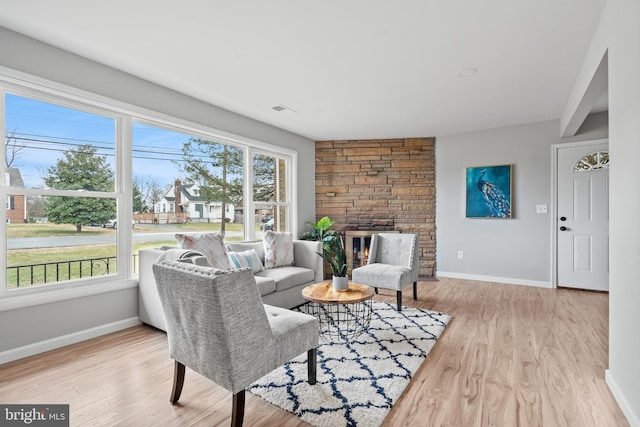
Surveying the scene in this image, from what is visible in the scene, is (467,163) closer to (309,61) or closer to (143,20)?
(309,61)

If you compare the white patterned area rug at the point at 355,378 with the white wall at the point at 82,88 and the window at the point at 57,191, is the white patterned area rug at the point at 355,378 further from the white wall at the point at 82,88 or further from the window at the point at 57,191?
the window at the point at 57,191

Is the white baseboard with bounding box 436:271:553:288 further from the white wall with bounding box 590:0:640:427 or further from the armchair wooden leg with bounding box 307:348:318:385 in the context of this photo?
the armchair wooden leg with bounding box 307:348:318:385

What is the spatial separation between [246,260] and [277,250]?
0.49 m

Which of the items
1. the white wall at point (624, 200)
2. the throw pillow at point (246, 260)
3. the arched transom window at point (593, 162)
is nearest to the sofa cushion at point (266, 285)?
the throw pillow at point (246, 260)

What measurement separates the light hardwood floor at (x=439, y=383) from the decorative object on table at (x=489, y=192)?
205 cm

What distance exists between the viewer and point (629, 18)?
5.25 ft

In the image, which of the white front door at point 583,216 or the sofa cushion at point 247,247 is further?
the white front door at point 583,216

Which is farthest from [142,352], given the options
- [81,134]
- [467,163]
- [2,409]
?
[467,163]

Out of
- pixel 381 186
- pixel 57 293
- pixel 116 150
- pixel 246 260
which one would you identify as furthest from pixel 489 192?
pixel 57 293

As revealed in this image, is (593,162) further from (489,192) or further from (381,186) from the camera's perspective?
(381,186)

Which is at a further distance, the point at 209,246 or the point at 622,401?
the point at 209,246

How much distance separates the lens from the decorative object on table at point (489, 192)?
474 centimetres

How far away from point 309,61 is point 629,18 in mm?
2026

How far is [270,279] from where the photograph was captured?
3107 millimetres
